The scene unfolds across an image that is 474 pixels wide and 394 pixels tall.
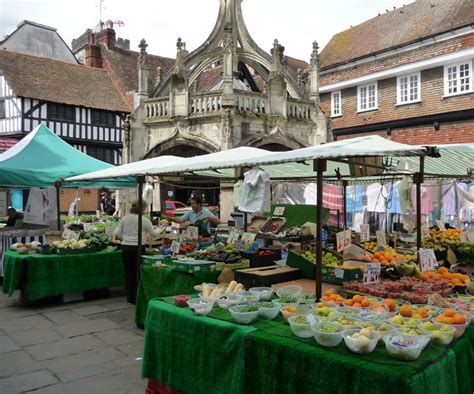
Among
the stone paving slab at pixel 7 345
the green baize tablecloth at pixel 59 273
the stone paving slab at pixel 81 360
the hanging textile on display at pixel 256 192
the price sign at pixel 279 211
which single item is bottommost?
the stone paving slab at pixel 7 345

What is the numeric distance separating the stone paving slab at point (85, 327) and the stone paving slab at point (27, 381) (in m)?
1.33

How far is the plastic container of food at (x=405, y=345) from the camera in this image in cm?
265

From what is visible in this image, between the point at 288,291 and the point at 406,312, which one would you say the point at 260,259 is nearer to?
the point at 288,291

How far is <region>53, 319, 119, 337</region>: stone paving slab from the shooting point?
6.08 m

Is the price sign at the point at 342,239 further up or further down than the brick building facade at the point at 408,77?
further down

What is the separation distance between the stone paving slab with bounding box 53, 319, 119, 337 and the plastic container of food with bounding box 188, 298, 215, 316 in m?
2.90

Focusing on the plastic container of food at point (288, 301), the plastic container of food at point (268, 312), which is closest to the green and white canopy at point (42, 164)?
the plastic container of food at point (288, 301)

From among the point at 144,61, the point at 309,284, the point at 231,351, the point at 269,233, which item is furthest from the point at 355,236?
the point at 144,61

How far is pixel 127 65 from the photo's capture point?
33625 mm

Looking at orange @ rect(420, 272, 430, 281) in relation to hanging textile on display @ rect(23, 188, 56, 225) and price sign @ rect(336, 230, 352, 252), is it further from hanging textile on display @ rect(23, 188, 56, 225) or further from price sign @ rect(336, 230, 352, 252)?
hanging textile on display @ rect(23, 188, 56, 225)

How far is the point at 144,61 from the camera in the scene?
60.0 feet

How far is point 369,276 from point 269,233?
4.03 m

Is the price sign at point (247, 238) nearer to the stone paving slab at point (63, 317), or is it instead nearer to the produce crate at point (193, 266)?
the produce crate at point (193, 266)

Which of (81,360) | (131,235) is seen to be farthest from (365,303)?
(131,235)
